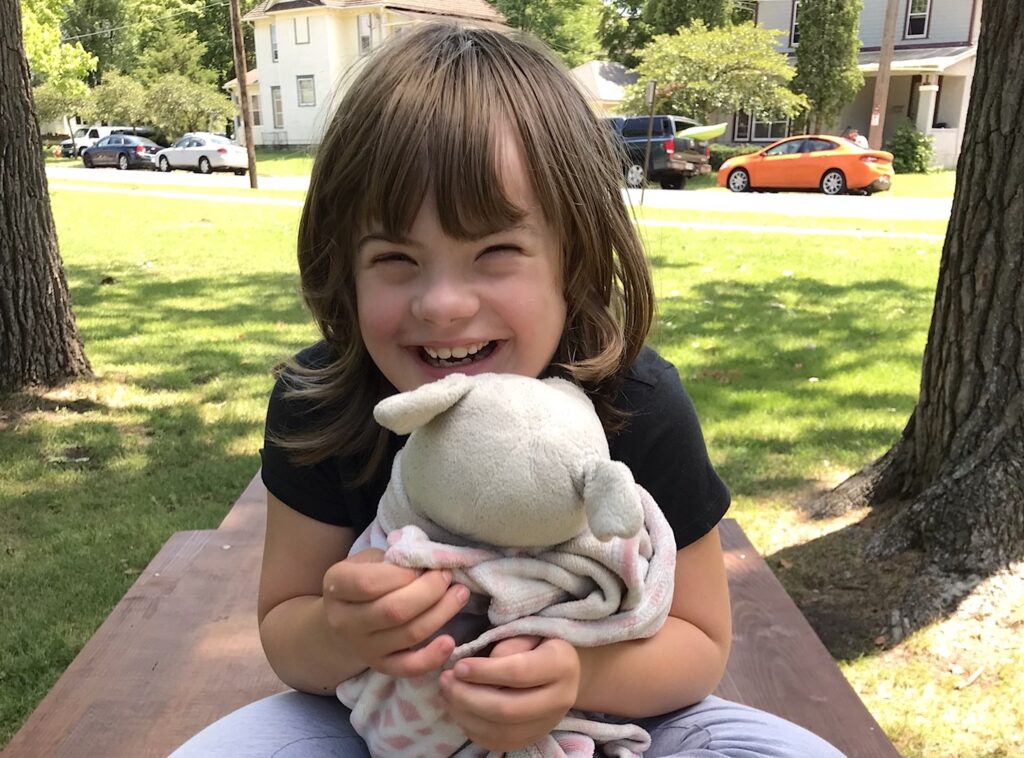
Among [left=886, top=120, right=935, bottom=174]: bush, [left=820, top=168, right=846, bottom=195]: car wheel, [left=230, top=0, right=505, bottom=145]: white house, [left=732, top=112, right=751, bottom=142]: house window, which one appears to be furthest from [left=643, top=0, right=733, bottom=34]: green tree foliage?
[left=820, top=168, right=846, bottom=195]: car wheel

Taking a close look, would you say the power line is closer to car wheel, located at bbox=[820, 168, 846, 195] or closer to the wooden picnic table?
car wheel, located at bbox=[820, 168, 846, 195]

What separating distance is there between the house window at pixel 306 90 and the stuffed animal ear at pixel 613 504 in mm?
33765

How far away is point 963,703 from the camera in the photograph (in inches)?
92.2

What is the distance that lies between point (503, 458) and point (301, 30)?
1350 inches

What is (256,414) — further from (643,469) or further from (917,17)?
(917,17)

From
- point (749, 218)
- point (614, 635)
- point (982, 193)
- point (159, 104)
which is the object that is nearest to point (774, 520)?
point (982, 193)

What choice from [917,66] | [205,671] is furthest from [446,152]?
[917,66]

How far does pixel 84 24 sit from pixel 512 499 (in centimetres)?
5000

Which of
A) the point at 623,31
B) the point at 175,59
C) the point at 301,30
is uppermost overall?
the point at 301,30

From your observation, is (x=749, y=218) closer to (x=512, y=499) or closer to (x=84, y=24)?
(x=512, y=499)

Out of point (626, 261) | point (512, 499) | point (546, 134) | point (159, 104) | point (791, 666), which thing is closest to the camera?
→ point (512, 499)

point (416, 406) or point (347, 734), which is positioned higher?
point (416, 406)

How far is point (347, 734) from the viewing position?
1.35 metres

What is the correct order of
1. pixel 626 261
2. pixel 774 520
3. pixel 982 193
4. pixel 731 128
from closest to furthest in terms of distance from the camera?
pixel 626 261
pixel 982 193
pixel 774 520
pixel 731 128
